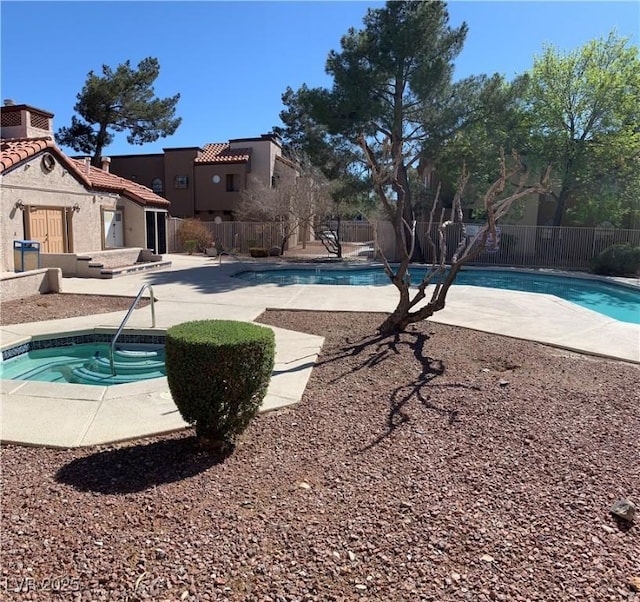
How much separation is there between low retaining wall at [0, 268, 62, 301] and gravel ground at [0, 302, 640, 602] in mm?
8300

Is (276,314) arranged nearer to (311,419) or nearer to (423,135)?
(311,419)

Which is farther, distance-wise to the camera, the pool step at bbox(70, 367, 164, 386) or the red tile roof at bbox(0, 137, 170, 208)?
the red tile roof at bbox(0, 137, 170, 208)

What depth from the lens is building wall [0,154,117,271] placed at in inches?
564

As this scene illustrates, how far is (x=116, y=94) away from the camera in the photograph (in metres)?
31.9

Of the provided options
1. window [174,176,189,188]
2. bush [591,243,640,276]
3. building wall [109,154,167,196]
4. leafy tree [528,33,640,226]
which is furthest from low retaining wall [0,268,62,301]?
building wall [109,154,167,196]

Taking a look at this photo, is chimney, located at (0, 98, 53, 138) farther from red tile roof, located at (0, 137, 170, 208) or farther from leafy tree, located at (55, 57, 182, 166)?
leafy tree, located at (55, 57, 182, 166)

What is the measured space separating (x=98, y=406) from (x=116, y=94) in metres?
32.4

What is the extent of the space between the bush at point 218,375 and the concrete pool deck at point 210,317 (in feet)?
2.62

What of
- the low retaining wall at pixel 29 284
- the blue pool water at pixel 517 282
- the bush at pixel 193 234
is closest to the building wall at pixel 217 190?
the bush at pixel 193 234

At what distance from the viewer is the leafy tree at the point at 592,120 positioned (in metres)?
21.1

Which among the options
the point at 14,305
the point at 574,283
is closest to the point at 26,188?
the point at 14,305

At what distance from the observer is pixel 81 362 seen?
25.5 feet

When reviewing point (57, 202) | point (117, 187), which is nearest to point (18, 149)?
point (57, 202)

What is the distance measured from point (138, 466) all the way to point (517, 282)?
18.0 metres
